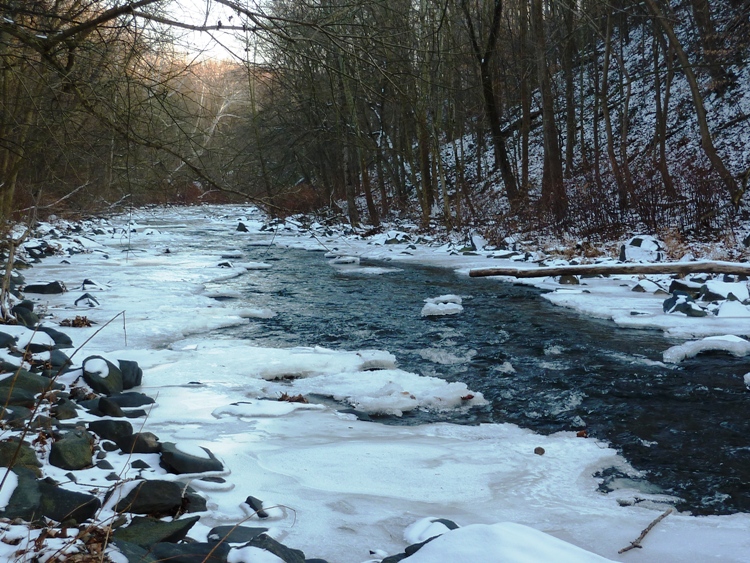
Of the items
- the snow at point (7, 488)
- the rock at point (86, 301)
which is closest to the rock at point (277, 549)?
the snow at point (7, 488)

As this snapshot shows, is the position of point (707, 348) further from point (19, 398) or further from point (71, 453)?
point (19, 398)

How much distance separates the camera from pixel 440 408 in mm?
4859

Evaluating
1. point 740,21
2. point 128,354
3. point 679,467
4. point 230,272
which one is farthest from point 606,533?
point 740,21

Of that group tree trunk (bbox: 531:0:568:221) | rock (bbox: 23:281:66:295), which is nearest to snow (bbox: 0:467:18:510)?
rock (bbox: 23:281:66:295)

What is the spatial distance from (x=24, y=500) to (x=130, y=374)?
7.75 feet

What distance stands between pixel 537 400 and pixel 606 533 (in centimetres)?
210

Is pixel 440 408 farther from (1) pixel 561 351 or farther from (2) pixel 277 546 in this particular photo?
(2) pixel 277 546

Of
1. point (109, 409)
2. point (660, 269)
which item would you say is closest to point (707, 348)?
point (660, 269)

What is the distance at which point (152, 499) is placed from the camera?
2.73m

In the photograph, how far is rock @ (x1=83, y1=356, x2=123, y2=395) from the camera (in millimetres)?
4465

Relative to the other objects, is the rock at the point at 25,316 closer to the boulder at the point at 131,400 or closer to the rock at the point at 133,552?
the boulder at the point at 131,400

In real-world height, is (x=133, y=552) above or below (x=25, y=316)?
below

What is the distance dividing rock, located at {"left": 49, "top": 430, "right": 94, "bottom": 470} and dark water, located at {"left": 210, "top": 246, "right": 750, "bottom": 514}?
207 cm

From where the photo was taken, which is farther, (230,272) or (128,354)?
(230,272)
